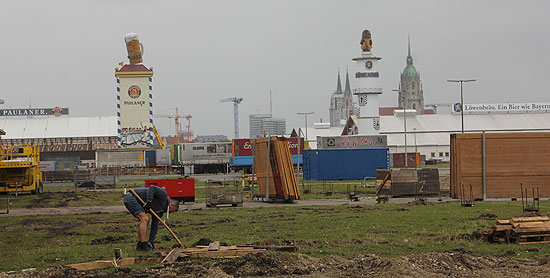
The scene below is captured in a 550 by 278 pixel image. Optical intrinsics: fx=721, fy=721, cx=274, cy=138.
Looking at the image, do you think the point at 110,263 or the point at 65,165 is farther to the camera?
the point at 65,165

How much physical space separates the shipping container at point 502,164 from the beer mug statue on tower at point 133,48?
267 ft

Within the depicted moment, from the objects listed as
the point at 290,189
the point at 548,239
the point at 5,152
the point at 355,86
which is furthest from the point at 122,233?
the point at 355,86

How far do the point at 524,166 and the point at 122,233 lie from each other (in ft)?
60.9

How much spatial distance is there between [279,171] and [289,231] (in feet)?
48.8

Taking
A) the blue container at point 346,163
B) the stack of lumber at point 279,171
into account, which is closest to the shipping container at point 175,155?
the blue container at point 346,163

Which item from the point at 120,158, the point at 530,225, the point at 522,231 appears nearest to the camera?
the point at 522,231

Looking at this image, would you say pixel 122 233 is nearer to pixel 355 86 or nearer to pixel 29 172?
pixel 29 172

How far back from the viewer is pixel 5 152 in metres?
48.2

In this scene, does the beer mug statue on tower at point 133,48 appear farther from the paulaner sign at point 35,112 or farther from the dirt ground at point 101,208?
the dirt ground at point 101,208

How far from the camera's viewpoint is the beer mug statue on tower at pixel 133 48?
106m

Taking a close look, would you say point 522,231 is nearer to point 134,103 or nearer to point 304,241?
point 304,241

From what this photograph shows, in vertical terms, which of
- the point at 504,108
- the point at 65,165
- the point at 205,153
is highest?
the point at 504,108

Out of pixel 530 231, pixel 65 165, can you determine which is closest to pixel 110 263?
pixel 530 231

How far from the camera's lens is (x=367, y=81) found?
123938mm
